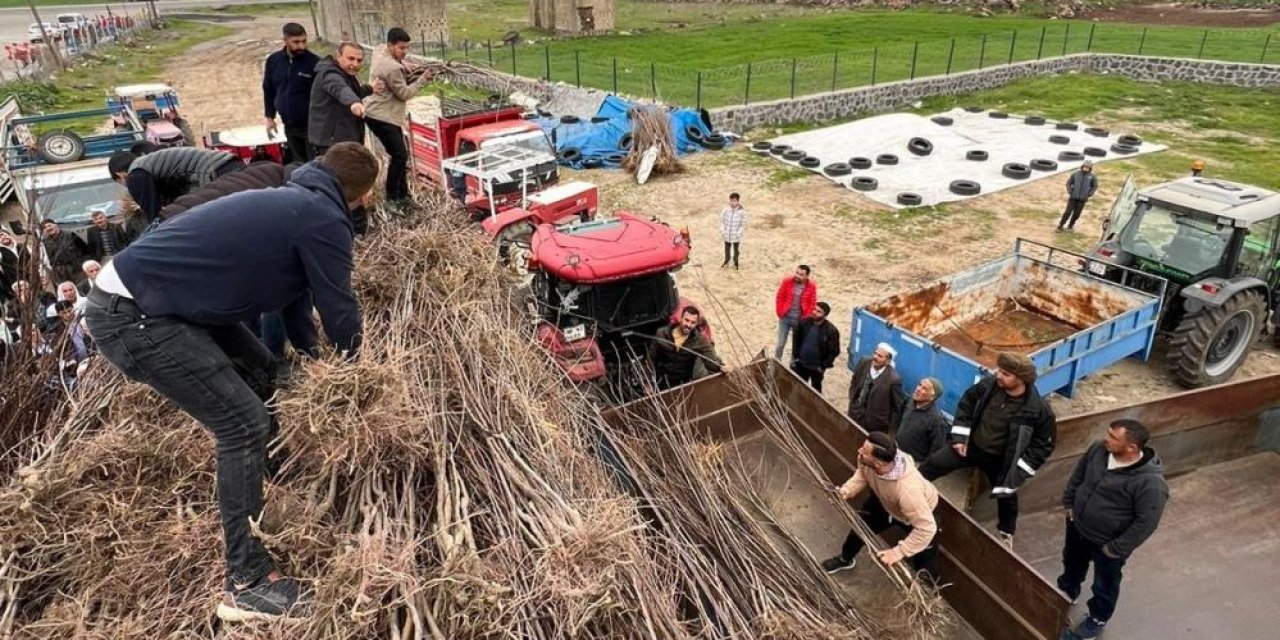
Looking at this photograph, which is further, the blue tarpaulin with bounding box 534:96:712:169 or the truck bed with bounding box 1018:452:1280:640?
the blue tarpaulin with bounding box 534:96:712:169

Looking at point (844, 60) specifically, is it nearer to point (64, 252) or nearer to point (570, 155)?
point (570, 155)

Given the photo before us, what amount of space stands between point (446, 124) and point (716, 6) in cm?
3472

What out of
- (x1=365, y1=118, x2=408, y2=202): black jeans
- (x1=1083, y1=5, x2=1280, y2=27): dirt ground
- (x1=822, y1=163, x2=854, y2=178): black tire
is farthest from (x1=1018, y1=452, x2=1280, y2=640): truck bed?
(x1=1083, y1=5, x2=1280, y2=27): dirt ground

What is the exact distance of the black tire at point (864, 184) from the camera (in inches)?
554

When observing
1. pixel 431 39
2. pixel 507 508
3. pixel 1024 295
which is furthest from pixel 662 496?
pixel 431 39

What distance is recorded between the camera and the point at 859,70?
22.0 meters

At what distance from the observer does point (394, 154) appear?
22.6ft

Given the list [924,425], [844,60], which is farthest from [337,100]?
[844,60]

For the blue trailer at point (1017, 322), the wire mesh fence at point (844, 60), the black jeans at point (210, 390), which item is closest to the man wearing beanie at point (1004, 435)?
the blue trailer at point (1017, 322)

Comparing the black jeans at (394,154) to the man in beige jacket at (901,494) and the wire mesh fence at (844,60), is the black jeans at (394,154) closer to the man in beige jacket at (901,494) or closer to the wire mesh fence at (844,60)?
the man in beige jacket at (901,494)

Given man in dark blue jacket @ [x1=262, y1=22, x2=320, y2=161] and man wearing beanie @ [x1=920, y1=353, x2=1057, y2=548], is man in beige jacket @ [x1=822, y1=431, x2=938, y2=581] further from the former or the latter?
man in dark blue jacket @ [x1=262, y1=22, x2=320, y2=161]

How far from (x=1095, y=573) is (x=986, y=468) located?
94 cm

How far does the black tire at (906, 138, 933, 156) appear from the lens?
15.8 m

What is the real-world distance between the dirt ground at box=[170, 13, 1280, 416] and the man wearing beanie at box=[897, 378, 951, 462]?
6.90 ft
